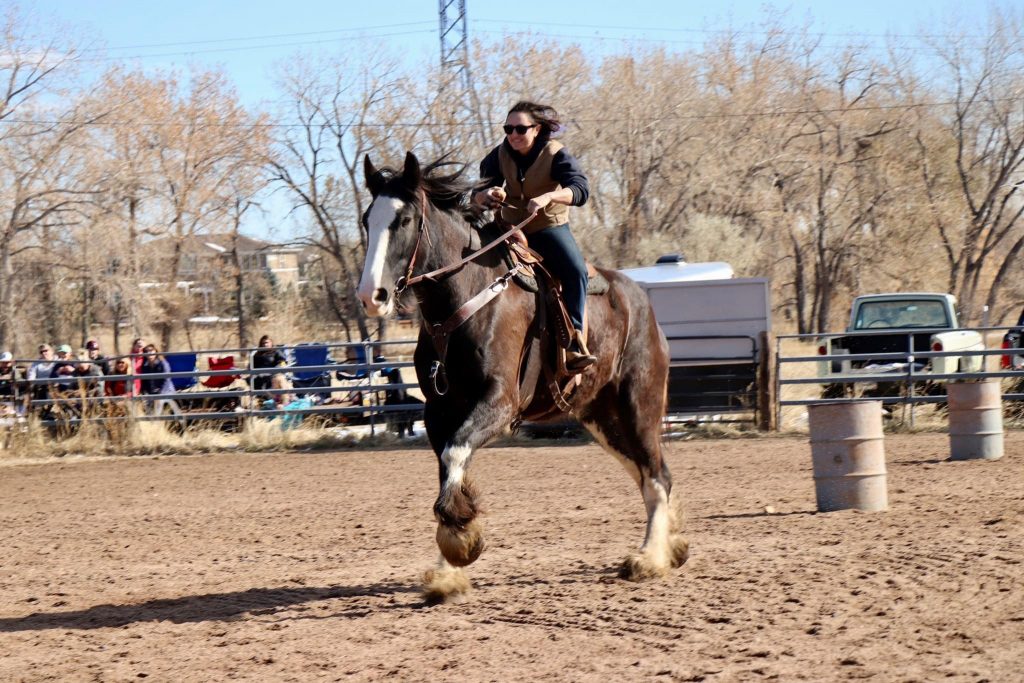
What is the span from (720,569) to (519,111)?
10.4ft

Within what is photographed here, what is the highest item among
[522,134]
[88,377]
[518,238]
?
[522,134]

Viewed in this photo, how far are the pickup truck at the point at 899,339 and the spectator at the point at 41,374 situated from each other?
12743 mm

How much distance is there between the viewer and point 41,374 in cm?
1967

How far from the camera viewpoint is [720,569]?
7.02m

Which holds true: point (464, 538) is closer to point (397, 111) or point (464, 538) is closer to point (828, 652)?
point (828, 652)

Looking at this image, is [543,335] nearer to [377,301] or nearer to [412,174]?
[412,174]

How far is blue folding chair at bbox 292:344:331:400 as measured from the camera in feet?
62.0

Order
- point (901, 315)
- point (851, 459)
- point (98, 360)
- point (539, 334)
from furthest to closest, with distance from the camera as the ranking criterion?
point (901, 315)
point (98, 360)
point (851, 459)
point (539, 334)

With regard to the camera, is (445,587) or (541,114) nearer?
(445,587)

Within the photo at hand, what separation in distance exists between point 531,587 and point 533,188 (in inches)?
99.8

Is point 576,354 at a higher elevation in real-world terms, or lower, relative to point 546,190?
lower

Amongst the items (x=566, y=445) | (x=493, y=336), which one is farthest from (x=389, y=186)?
(x=566, y=445)

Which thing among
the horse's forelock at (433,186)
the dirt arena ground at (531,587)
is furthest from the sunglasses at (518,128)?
the dirt arena ground at (531,587)

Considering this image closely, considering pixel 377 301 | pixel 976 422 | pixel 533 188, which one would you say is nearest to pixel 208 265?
pixel 976 422
